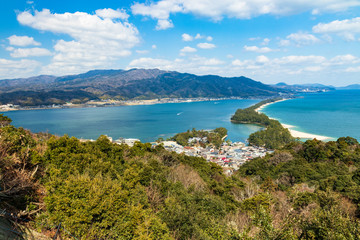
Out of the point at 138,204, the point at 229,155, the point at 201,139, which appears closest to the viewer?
the point at 138,204

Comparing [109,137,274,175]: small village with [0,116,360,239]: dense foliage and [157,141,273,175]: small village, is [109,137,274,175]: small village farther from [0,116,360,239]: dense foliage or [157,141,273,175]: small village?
[0,116,360,239]: dense foliage

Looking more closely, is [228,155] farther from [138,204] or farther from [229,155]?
[138,204]

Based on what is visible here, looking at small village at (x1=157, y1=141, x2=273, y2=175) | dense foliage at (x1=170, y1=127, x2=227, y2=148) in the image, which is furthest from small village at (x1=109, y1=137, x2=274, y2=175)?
dense foliage at (x1=170, y1=127, x2=227, y2=148)

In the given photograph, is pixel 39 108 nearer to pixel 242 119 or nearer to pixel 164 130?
pixel 164 130

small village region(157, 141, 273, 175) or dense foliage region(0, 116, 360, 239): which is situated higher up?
dense foliage region(0, 116, 360, 239)

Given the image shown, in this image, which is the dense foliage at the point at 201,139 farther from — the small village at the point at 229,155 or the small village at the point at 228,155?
the small village at the point at 229,155

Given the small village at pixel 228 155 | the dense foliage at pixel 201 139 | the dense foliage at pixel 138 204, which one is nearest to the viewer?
the dense foliage at pixel 138 204

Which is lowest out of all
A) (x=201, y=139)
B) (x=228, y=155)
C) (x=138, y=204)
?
(x=228, y=155)

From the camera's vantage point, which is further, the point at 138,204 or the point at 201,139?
the point at 201,139

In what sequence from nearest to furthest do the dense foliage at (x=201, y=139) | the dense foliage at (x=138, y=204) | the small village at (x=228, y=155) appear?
the dense foliage at (x=138, y=204)
the small village at (x=228, y=155)
the dense foliage at (x=201, y=139)

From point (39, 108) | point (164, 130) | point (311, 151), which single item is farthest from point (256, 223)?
point (39, 108)

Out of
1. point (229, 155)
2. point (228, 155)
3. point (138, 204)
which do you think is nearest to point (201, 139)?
point (228, 155)

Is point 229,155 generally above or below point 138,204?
below

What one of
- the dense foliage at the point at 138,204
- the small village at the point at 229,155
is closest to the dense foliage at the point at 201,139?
the small village at the point at 229,155
